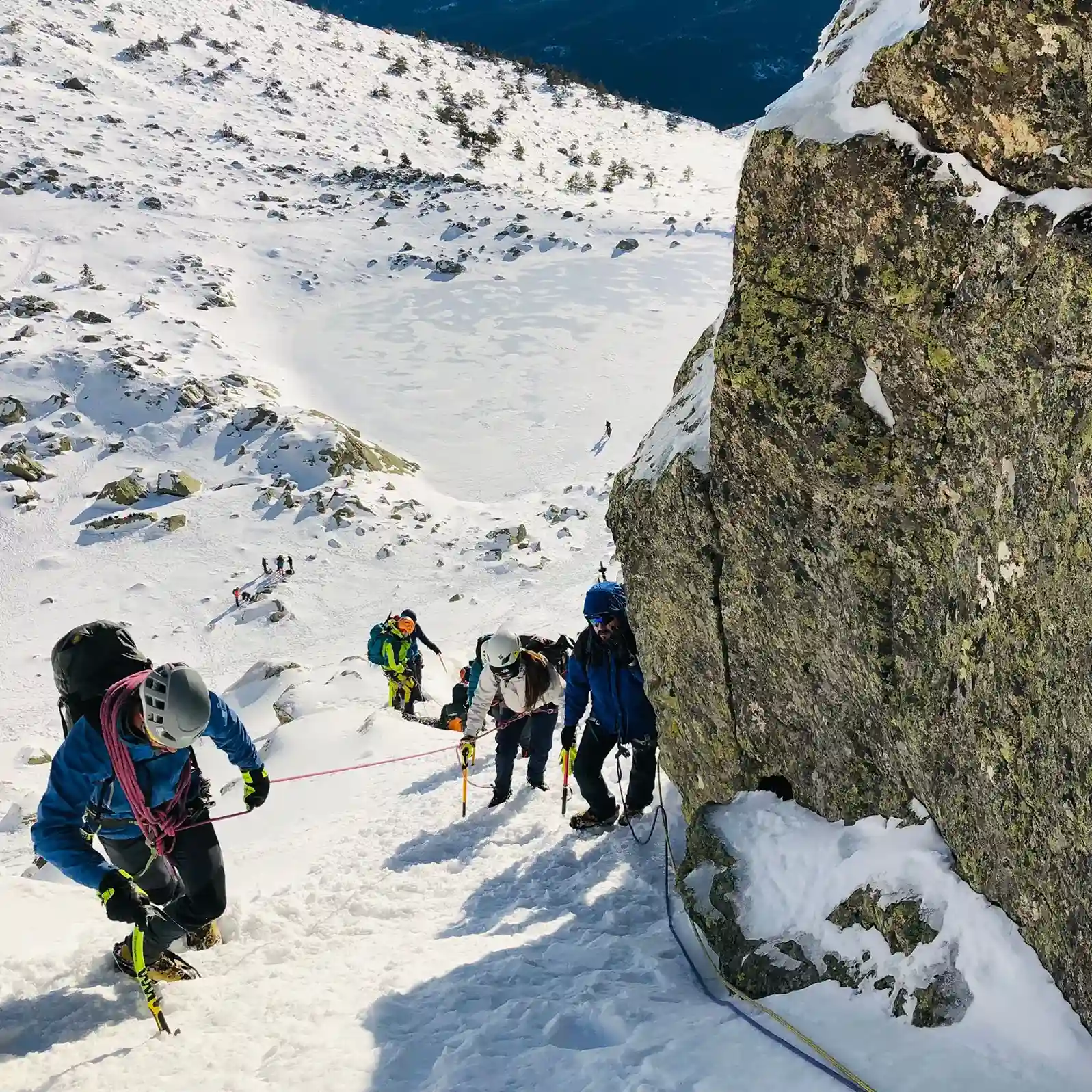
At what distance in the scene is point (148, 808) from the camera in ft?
17.3

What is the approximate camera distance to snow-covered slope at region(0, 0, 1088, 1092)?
4.78 metres

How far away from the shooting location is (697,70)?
368ft

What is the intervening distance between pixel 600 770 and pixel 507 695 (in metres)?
1.21

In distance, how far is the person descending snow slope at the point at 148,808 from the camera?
4.81 m

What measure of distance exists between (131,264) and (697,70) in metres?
95.6

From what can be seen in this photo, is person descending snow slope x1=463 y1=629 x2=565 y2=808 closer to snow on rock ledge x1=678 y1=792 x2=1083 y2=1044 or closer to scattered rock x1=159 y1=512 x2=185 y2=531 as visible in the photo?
snow on rock ledge x1=678 y1=792 x2=1083 y2=1044

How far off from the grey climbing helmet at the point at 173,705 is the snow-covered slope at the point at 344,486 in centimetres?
171

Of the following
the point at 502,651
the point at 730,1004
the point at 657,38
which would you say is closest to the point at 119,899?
the point at 730,1004

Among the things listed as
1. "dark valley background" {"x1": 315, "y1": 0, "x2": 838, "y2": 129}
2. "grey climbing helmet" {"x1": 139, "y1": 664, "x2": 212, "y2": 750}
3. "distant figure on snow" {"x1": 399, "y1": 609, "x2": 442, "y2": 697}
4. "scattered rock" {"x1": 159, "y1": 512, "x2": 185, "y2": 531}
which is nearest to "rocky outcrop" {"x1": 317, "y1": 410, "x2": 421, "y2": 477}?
"scattered rock" {"x1": 159, "y1": 512, "x2": 185, "y2": 531}

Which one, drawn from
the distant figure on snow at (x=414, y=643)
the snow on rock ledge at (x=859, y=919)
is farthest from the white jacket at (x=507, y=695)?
the distant figure on snow at (x=414, y=643)

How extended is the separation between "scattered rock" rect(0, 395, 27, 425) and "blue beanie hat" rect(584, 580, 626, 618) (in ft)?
92.4

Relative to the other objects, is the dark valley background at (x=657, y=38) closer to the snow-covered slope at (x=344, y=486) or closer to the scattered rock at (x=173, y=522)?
the snow-covered slope at (x=344, y=486)

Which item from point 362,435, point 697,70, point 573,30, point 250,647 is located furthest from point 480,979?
point 573,30

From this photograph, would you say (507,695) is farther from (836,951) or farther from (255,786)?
(836,951)
